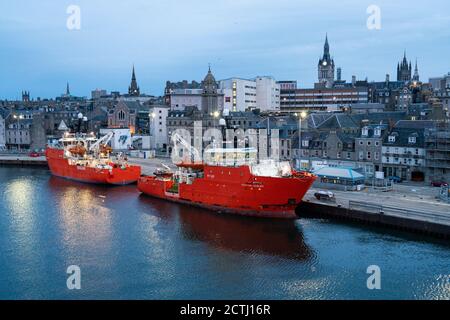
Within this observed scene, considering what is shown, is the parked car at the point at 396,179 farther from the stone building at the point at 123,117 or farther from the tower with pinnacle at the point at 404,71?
the tower with pinnacle at the point at 404,71

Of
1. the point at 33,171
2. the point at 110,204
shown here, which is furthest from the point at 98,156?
the point at 110,204

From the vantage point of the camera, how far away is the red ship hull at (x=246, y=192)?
43.6 metres

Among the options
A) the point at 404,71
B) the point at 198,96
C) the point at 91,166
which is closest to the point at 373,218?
the point at 91,166

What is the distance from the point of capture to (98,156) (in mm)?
74312

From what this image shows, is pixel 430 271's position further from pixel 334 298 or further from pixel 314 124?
pixel 314 124

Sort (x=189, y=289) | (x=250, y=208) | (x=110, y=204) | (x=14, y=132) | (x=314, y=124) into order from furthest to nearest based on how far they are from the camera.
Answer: (x=14, y=132) < (x=314, y=124) < (x=110, y=204) < (x=250, y=208) < (x=189, y=289)

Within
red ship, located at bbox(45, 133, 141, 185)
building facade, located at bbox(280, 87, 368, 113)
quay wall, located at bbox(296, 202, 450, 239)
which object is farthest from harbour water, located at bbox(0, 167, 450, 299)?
building facade, located at bbox(280, 87, 368, 113)

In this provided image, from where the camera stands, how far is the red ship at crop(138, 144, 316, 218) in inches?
1721

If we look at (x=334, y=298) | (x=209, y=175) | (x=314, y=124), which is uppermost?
(x=314, y=124)

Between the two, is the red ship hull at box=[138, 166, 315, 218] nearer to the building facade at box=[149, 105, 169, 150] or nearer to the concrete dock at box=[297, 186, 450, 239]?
the concrete dock at box=[297, 186, 450, 239]

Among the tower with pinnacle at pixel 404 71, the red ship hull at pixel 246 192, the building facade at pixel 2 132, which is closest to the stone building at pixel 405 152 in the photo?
the red ship hull at pixel 246 192

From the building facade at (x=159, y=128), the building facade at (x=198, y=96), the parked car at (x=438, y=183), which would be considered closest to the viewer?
the parked car at (x=438, y=183)

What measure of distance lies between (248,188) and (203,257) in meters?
12.3
